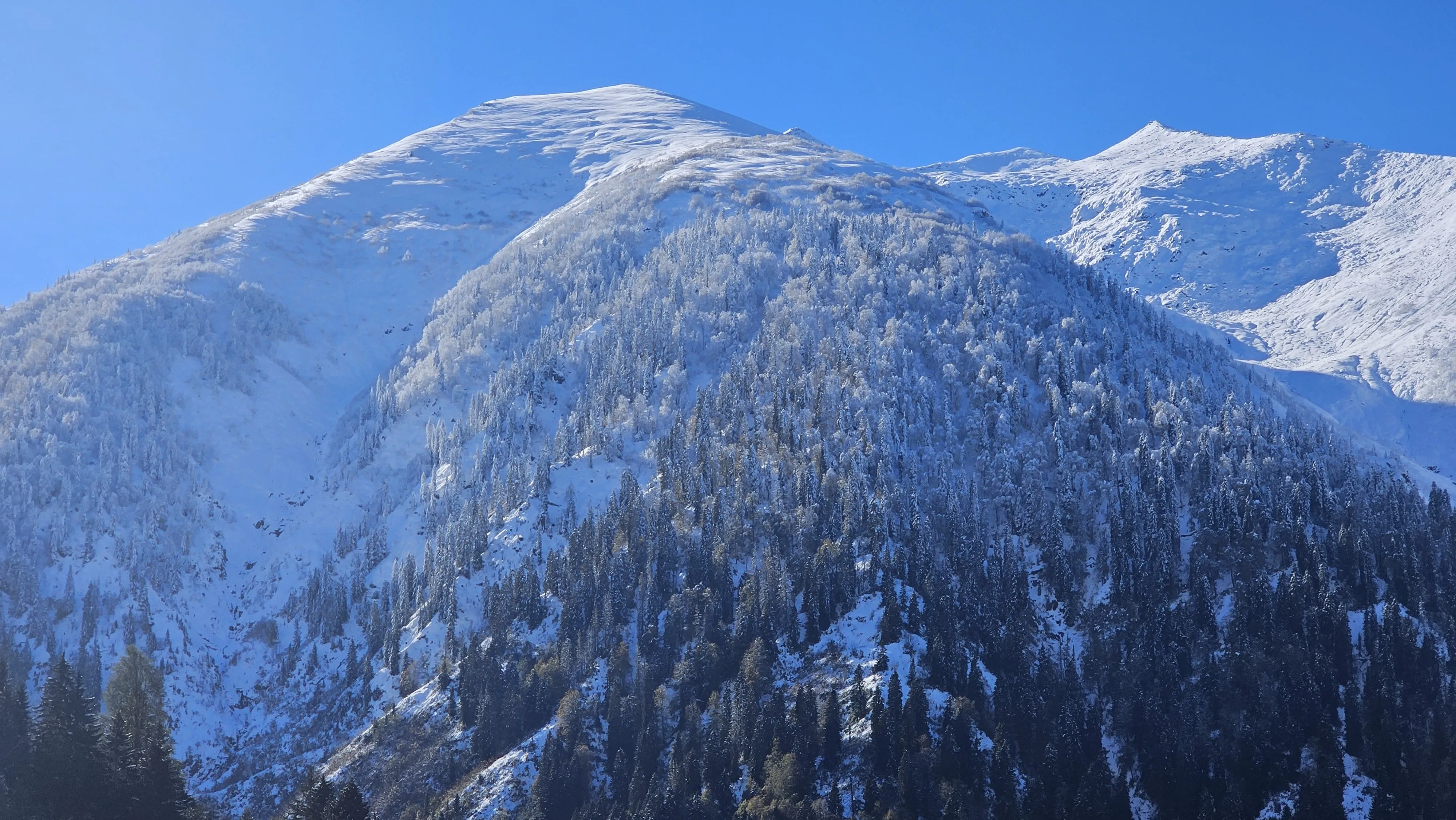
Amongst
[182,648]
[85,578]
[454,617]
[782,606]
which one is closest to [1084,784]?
[782,606]

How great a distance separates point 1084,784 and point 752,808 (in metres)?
44.4

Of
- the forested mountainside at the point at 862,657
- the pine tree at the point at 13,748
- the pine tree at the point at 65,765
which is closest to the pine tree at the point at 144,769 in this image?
the pine tree at the point at 65,765

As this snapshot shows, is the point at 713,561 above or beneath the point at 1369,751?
above

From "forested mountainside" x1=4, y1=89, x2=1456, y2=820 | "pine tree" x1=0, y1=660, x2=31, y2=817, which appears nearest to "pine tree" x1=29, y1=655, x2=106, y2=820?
"pine tree" x1=0, y1=660, x2=31, y2=817

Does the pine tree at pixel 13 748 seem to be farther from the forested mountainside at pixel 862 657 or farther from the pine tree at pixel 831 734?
the pine tree at pixel 831 734

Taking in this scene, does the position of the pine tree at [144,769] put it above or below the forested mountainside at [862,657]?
below

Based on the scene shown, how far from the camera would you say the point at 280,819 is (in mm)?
156500

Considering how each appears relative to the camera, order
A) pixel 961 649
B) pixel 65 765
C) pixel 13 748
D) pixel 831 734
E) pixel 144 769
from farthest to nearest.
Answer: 1. pixel 961 649
2. pixel 831 734
3. pixel 13 748
4. pixel 144 769
5. pixel 65 765

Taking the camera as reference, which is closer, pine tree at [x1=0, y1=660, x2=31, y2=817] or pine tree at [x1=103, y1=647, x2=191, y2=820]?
pine tree at [x1=0, y1=660, x2=31, y2=817]

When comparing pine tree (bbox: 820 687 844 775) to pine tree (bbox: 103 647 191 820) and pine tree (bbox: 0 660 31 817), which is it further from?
pine tree (bbox: 0 660 31 817)

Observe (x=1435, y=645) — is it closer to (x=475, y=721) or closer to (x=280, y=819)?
(x=475, y=721)

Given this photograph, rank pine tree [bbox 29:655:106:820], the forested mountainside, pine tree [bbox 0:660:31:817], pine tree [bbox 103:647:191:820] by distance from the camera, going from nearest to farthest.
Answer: pine tree [bbox 0:660:31:817]
pine tree [bbox 29:655:106:820]
pine tree [bbox 103:647:191:820]
the forested mountainside

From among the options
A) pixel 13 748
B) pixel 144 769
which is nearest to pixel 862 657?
pixel 144 769

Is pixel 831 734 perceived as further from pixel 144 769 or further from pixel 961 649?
pixel 144 769
